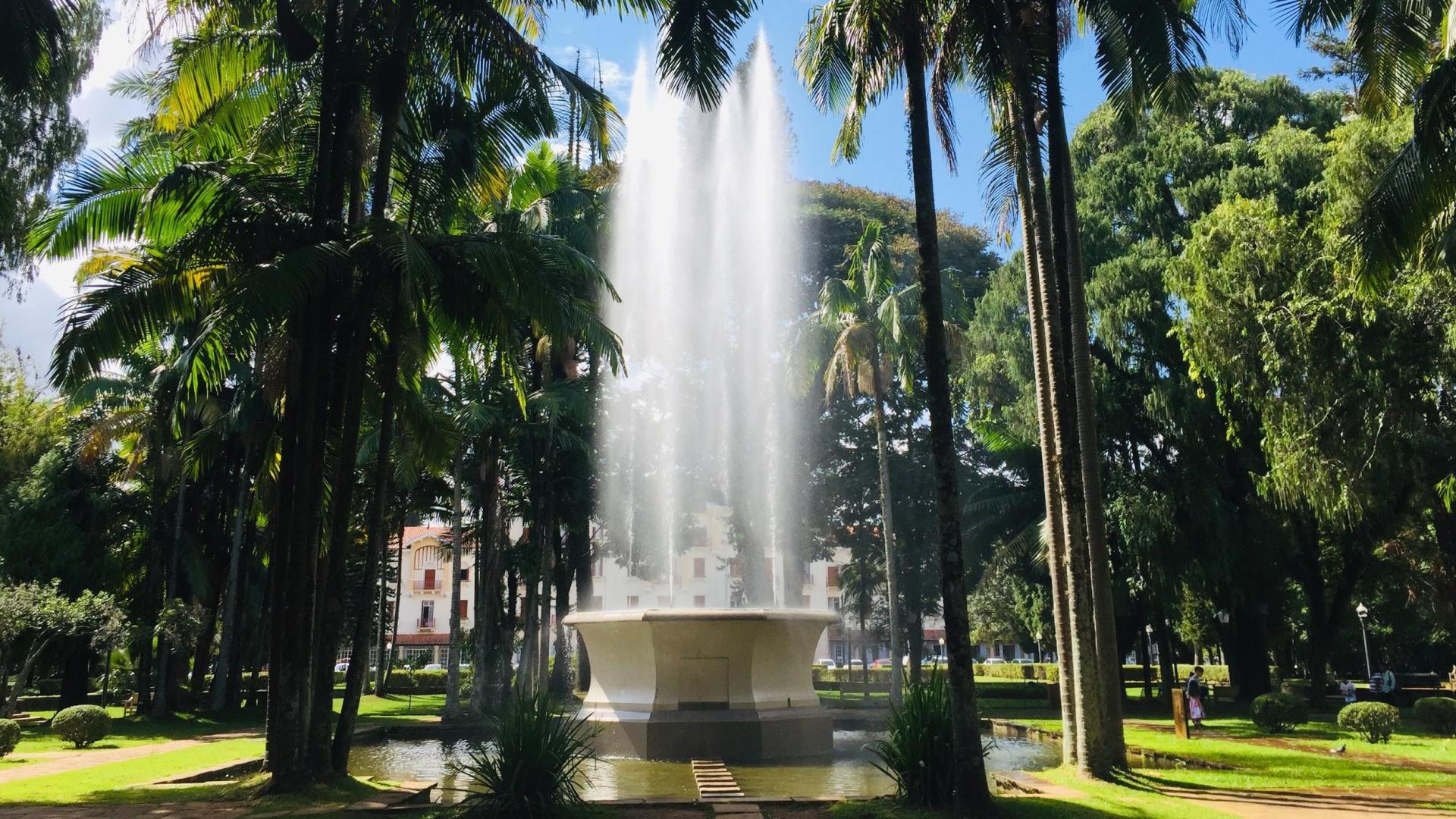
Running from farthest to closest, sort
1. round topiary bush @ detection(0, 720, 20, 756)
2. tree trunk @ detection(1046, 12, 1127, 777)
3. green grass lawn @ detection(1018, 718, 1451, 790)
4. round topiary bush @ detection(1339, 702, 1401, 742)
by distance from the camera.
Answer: round topiary bush @ detection(1339, 702, 1401, 742), round topiary bush @ detection(0, 720, 20, 756), tree trunk @ detection(1046, 12, 1127, 777), green grass lawn @ detection(1018, 718, 1451, 790)

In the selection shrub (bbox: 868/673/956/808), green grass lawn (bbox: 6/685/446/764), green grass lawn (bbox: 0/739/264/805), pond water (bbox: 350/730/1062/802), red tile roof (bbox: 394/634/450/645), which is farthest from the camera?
red tile roof (bbox: 394/634/450/645)

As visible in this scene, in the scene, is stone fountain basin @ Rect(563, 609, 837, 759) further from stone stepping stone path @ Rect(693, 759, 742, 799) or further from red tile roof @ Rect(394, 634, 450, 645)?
red tile roof @ Rect(394, 634, 450, 645)

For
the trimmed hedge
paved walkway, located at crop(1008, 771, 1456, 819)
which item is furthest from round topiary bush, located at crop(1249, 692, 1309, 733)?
the trimmed hedge

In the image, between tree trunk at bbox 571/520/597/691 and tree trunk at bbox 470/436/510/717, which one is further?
tree trunk at bbox 571/520/597/691

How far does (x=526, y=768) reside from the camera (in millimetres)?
9266

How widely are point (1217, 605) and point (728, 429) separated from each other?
50.0 ft

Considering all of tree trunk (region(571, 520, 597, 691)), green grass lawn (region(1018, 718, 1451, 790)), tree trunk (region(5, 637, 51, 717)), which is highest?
tree trunk (region(571, 520, 597, 691))

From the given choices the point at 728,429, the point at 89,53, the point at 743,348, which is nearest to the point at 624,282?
the point at 743,348

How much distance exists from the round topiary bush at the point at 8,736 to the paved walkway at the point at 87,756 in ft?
1.39

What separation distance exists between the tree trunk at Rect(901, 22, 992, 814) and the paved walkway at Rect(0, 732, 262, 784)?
12371 mm

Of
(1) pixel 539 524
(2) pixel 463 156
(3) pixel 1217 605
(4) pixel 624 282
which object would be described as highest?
(4) pixel 624 282

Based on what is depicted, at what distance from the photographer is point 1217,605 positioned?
28531 millimetres

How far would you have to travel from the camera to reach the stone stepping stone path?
11.5 meters

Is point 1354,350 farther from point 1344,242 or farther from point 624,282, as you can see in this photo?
point 624,282
